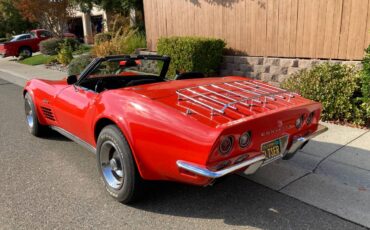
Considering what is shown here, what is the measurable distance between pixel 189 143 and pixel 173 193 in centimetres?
112

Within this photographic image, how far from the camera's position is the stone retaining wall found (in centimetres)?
684

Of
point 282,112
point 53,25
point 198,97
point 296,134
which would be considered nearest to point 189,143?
point 198,97

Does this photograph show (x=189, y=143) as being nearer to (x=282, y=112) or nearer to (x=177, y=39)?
(x=282, y=112)

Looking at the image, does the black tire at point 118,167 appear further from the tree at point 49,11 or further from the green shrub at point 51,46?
the tree at point 49,11

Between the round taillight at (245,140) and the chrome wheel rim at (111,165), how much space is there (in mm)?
1210

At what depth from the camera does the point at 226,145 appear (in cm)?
266

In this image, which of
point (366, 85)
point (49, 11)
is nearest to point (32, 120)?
point (366, 85)

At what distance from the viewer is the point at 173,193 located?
3.56m

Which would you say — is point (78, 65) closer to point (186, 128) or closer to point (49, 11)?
point (186, 128)

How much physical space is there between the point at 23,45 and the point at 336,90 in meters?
21.3

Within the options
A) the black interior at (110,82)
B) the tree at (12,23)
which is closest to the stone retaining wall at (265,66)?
the black interior at (110,82)

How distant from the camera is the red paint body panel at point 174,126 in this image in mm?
2609

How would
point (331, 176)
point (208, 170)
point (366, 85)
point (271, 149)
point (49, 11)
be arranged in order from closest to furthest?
point (208, 170) → point (271, 149) → point (331, 176) → point (366, 85) → point (49, 11)

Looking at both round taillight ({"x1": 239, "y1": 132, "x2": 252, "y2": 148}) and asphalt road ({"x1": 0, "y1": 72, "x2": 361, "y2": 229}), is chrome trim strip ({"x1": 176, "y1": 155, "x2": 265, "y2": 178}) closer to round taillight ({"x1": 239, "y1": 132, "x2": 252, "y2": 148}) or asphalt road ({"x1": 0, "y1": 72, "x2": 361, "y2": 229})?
round taillight ({"x1": 239, "y1": 132, "x2": 252, "y2": 148})
